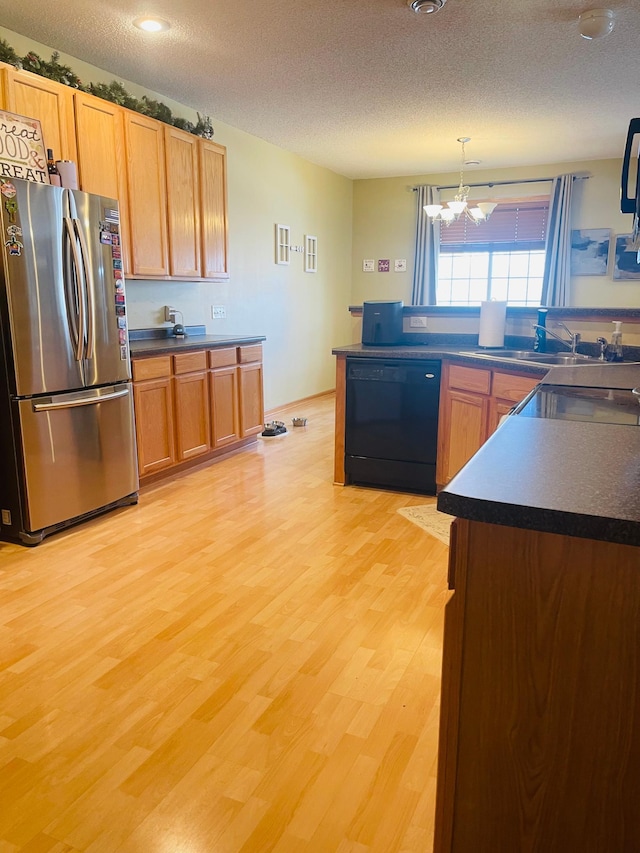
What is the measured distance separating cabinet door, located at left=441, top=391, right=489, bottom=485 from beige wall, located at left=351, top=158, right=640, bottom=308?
4067mm

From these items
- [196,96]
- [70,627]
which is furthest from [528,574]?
[196,96]

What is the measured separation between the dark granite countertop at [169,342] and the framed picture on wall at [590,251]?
4023mm

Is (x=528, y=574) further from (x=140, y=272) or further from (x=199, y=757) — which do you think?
(x=140, y=272)

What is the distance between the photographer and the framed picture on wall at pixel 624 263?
6441 millimetres

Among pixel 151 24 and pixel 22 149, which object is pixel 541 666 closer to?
pixel 22 149

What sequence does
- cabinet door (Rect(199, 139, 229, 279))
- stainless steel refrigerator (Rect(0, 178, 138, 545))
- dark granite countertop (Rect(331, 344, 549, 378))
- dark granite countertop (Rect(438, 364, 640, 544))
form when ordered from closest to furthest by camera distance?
dark granite countertop (Rect(438, 364, 640, 544)), stainless steel refrigerator (Rect(0, 178, 138, 545)), dark granite countertop (Rect(331, 344, 549, 378)), cabinet door (Rect(199, 139, 229, 279))

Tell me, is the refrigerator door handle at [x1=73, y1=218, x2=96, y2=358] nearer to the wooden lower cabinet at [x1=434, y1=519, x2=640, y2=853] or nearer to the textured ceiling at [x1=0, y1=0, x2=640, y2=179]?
the textured ceiling at [x1=0, y1=0, x2=640, y2=179]

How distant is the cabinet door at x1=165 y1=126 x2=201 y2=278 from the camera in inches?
158

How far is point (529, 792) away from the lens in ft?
3.11

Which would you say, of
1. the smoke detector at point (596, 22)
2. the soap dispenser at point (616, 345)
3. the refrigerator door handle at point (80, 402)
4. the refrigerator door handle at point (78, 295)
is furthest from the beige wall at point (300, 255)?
the smoke detector at point (596, 22)

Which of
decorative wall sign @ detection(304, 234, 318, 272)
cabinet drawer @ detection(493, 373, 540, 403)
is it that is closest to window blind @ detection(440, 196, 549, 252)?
decorative wall sign @ detection(304, 234, 318, 272)

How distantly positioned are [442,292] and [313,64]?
A: 419 cm

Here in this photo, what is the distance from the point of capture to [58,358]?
2938 mm

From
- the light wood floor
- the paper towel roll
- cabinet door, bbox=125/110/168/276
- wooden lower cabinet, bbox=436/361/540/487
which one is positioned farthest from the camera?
cabinet door, bbox=125/110/168/276
